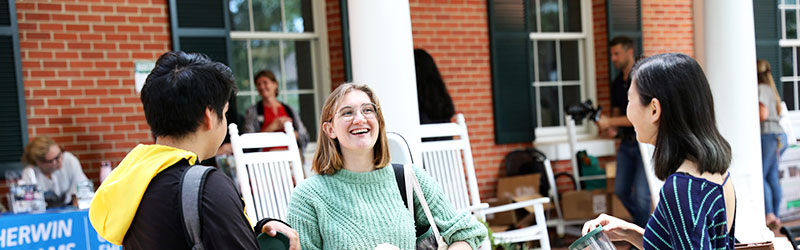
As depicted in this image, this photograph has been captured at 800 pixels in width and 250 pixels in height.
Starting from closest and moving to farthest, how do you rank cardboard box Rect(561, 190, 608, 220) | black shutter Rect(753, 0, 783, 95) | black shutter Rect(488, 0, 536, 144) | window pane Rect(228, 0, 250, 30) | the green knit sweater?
the green knit sweater → window pane Rect(228, 0, 250, 30) → cardboard box Rect(561, 190, 608, 220) → black shutter Rect(488, 0, 536, 144) → black shutter Rect(753, 0, 783, 95)

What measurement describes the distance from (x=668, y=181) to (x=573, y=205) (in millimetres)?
4941

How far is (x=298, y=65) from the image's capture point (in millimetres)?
6172

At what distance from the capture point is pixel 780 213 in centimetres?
Answer: 671

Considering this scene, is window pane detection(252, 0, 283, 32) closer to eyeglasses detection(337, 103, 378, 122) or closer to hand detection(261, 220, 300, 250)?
eyeglasses detection(337, 103, 378, 122)

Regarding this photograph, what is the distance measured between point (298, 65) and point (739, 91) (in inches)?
126

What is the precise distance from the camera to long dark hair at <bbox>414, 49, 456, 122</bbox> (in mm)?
5531

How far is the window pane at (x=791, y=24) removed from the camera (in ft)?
27.6

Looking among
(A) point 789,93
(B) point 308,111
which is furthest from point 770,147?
(B) point 308,111

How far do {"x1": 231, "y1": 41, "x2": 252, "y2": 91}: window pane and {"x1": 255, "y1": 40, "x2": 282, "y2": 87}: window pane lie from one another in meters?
0.07

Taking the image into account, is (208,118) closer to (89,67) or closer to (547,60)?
(89,67)

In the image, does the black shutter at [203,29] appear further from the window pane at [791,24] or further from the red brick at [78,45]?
the window pane at [791,24]

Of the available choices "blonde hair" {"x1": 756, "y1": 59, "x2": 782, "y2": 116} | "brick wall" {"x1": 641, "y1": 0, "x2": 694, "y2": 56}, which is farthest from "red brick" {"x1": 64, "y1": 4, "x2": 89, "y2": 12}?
"blonde hair" {"x1": 756, "y1": 59, "x2": 782, "y2": 116}

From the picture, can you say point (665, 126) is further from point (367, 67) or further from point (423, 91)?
point (423, 91)

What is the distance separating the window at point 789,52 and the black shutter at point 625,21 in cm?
203
